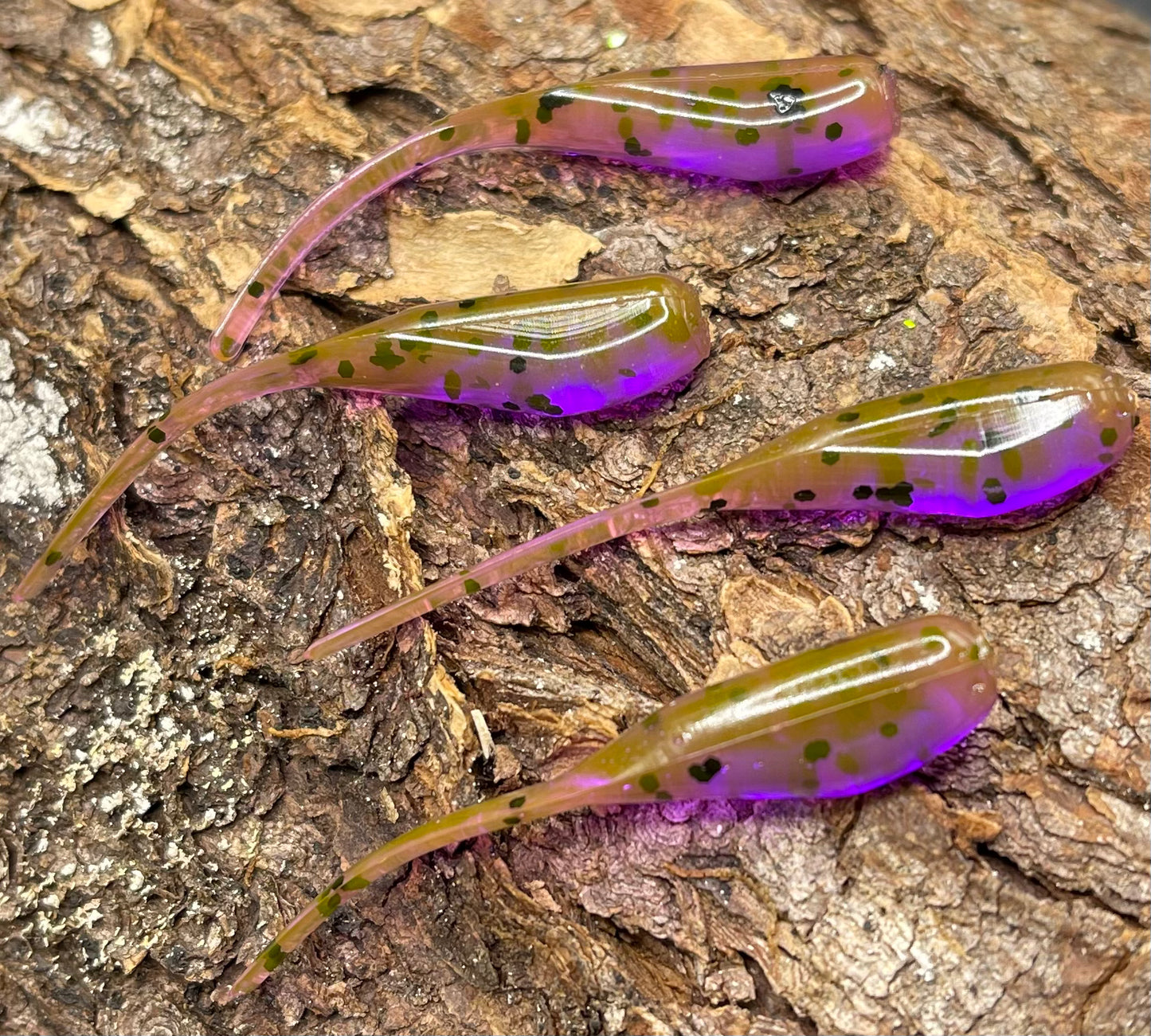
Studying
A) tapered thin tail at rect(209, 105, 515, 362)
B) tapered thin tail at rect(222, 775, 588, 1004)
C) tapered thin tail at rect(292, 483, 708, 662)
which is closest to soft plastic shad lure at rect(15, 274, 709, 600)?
tapered thin tail at rect(209, 105, 515, 362)

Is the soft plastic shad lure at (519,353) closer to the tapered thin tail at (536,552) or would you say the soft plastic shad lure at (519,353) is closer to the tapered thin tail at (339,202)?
the tapered thin tail at (339,202)

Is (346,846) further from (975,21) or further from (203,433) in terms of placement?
(975,21)

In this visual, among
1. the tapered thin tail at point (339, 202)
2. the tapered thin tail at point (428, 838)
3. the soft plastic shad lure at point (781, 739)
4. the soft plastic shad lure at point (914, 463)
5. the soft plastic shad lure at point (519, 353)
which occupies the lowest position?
the tapered thin tail at point (428, 838)

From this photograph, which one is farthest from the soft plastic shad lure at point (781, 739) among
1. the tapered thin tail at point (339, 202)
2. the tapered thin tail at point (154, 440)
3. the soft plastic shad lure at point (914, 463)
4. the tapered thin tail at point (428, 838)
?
the tapered thin tail at point (339, 202)

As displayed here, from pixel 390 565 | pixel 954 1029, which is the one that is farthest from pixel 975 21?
pixel 954 1029

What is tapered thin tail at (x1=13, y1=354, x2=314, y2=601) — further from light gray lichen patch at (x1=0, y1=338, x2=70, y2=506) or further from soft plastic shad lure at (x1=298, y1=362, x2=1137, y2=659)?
soft plastic shad lure at (x1=298, y1=362, x2=1137, y2=659)

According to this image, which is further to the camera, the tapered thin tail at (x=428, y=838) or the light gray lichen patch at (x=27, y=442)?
the light gray lichen patch at (x=27, y=442)
